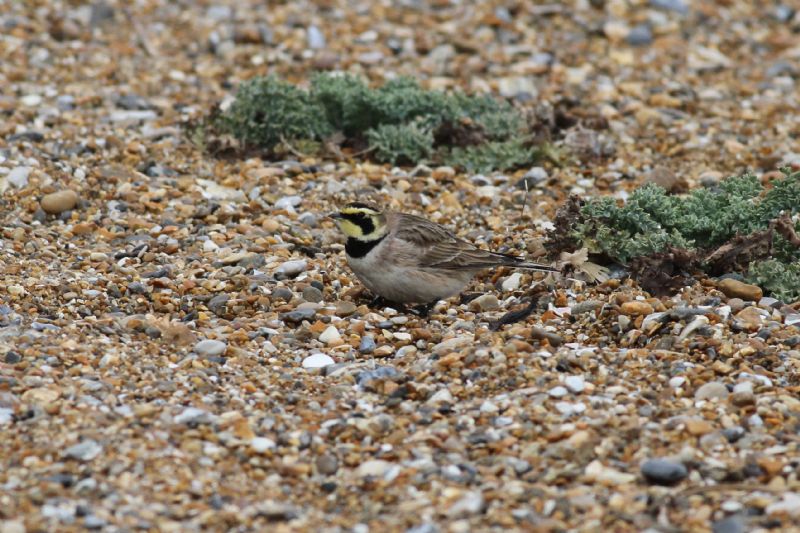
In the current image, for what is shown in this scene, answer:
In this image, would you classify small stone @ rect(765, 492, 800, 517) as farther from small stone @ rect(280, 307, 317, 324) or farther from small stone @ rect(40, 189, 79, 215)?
small stone @ rect(40, 189, 79, 215)

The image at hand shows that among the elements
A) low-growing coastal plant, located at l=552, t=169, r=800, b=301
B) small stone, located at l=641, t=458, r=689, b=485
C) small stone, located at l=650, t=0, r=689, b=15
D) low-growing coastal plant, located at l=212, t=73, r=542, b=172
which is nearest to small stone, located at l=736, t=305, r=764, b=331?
low-growing coastal plant, located at l=552, t=169, r=800, b=301

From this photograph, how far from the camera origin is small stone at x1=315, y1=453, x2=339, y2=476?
202 inches

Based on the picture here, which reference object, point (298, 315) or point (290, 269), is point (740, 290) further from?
point (290, 269)

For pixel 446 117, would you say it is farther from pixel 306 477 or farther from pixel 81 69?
pixel 306 477

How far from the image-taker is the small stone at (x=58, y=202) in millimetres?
8266

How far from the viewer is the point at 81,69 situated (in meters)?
11.0

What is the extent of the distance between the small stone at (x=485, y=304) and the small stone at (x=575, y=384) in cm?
139

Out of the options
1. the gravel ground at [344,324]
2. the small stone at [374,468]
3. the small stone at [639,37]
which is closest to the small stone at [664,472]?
the gravel ground at [344,324]

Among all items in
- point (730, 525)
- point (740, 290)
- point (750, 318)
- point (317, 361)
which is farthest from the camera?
point (740, 290)

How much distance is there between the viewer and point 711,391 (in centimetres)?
564

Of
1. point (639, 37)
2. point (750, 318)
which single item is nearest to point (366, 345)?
point (750, 318)

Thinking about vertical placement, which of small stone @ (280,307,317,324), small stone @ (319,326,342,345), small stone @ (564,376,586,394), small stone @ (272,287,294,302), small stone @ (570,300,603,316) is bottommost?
small stone @ (272,287,294,302)

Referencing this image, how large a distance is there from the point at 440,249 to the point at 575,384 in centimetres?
178

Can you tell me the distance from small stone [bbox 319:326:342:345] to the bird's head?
76 cm
